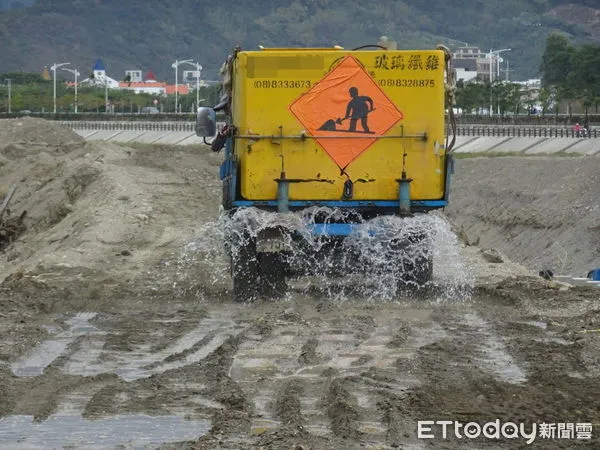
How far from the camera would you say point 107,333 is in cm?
1420

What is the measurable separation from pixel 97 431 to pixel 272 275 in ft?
25.3

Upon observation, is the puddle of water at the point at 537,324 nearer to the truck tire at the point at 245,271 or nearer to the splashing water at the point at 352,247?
the splashing water at the point at 352,247

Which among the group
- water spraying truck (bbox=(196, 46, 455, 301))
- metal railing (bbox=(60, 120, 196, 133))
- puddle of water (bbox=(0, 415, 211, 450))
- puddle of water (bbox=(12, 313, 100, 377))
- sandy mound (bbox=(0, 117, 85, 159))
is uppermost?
water spraying truck (bbox=(196, 46, 455, 301))

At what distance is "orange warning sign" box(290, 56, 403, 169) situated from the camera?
644 inches

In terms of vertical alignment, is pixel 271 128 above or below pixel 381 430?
above

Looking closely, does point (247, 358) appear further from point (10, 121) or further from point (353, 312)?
point (10, 121)

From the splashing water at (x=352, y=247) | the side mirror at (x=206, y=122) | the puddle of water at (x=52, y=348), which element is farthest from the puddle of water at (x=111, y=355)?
the side mirror at (x=206, y=122)

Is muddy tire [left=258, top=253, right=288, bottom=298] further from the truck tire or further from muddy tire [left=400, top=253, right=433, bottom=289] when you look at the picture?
muddy tire [left=400, top=253, right=433, bottom=289]

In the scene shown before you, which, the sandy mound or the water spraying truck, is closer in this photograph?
the water spraying truck

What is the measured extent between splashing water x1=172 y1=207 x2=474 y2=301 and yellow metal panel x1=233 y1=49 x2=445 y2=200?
1.01ft

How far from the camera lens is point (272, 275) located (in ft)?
55.6

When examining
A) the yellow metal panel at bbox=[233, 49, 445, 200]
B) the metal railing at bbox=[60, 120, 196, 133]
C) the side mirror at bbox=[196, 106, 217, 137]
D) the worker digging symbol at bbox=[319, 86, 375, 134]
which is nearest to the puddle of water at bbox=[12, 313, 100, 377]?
the yellow metal panel at bbox=[233, 49, 445, 200]

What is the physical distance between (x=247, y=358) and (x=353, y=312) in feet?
11.7

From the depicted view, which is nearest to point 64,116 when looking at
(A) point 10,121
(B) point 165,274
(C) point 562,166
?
(A) point 10,121
